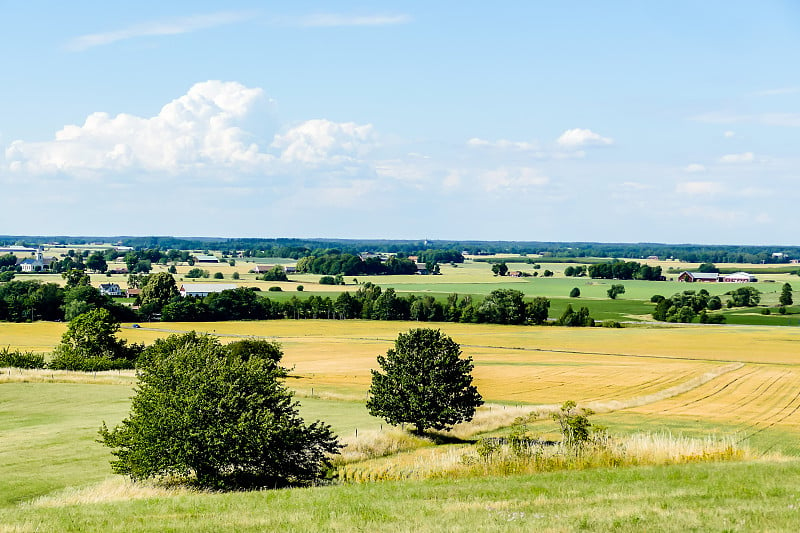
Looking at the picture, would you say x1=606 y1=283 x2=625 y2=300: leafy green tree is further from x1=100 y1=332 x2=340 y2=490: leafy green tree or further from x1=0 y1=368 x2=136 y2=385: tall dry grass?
x1=100 y1=332 x2=340 y2=490: leafy green tree

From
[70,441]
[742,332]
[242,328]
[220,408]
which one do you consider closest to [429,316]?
[242,328]

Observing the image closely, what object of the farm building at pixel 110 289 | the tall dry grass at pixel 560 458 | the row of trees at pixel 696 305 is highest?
the tall dry grass at pixel 560 458

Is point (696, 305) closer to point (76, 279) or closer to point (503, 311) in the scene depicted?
point (503, 311)

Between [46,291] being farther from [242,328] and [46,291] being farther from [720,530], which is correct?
[720,530]

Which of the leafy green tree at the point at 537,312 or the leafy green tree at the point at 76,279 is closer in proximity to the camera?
the leafy green tree at the point at 537,312

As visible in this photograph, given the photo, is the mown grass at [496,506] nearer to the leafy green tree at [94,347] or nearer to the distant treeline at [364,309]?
the leafy green tree at [94,347]

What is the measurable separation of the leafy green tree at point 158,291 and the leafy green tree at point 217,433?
111864 mm

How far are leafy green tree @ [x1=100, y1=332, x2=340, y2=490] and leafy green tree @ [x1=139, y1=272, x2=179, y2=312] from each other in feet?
367

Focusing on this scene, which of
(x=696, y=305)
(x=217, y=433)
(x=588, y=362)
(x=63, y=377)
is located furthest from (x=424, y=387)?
(x=696, y=305)

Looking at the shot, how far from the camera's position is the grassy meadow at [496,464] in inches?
776

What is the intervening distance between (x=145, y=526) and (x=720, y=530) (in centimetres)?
1290

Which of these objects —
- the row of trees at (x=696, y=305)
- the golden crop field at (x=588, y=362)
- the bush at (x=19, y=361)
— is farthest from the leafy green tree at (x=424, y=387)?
the row of trees at (x=696, y=305)

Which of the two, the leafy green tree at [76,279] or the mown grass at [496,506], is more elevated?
the mown grass at [496,506]

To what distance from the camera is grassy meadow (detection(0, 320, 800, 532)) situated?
64.6 feet
